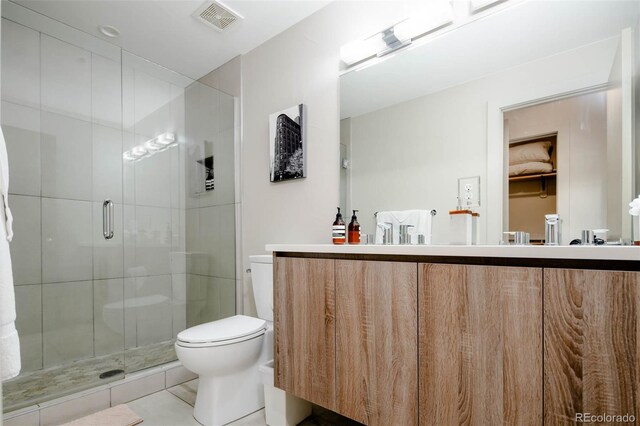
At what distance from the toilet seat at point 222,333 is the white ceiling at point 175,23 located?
72.4 inches

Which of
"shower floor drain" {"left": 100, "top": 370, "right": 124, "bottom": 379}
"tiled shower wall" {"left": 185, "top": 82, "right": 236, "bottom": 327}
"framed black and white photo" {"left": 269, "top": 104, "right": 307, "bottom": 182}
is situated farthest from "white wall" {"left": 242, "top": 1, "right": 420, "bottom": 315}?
"shower floor drain" {"left": 100, "top": 370, "right": 124, "bottom": 379}

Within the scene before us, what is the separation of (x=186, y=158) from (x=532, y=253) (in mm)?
2472

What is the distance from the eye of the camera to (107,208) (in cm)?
217

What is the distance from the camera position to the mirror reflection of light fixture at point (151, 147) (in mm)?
2315

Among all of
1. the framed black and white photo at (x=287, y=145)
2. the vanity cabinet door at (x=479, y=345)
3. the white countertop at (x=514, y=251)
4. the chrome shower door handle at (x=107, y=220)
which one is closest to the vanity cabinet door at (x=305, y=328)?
the white countertop at (x=514, y=251)

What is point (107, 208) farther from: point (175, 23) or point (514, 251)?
point (514, 251)

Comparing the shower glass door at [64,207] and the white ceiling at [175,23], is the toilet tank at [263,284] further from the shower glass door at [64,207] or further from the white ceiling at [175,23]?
the white ceiling at [175,23]

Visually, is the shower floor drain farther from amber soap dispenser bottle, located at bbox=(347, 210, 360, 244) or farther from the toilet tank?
amber soap dispenser bottle, located at bbox=(347, 210, 360, 244)

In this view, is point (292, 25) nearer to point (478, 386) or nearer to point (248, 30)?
point (248, 30)

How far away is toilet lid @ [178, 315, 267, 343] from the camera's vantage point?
1548mm

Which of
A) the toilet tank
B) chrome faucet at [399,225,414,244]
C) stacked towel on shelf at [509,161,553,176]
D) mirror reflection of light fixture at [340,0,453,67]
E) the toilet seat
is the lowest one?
the toilet seat

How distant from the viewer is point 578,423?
0.83 metres

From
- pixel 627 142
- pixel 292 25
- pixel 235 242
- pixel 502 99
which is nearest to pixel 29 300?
pixel 235 242

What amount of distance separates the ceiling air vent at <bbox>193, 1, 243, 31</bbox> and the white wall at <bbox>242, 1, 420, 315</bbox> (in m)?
0.30
